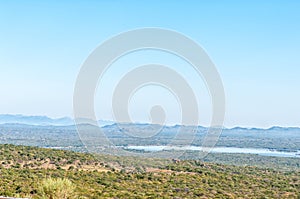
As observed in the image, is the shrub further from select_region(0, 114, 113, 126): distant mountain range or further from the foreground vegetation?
select_region(0, 114, 113, 126): distant mountain range

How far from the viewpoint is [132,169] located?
2088 centimetres

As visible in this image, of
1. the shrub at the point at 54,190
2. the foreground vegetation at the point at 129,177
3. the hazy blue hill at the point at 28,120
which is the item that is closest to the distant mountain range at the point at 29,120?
the hazy blue hill at the point at 28,120

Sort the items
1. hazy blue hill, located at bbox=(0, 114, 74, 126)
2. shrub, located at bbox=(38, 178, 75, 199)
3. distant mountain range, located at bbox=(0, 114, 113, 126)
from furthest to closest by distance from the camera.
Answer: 1. hazy blue hill, located at bbox=(0, 114, 74, 126)
2. distant mountain range, located at bbox=(0, 114, 113, 126)
3. shrub, located at bbox=(38, 178, 75, 199)

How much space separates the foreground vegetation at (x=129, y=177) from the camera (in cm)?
1545

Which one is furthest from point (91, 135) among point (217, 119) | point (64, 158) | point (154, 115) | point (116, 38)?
point (64, 158)

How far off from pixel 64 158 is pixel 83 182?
678cm

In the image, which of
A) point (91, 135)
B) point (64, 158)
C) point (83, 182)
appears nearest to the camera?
point (91, 135)

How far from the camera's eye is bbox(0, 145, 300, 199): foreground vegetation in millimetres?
15453

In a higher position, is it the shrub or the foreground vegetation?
the shrub

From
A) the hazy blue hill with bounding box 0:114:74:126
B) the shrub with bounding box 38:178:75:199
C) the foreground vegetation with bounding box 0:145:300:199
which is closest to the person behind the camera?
the shrub with bounding box 38:178:75:199

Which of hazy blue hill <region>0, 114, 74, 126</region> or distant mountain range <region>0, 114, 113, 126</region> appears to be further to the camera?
hazy blue hill <region>0, 114, 74, 126</region>

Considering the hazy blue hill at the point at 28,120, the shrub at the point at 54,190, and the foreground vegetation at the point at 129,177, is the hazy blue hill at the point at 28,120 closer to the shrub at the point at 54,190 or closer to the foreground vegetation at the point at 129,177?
the foreground vegetation at the point at 129,177

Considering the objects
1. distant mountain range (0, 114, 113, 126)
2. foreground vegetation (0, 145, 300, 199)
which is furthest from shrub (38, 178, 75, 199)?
distant mountain range (0, 114, 113, 126)

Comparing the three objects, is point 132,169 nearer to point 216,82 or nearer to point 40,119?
point 216,82
